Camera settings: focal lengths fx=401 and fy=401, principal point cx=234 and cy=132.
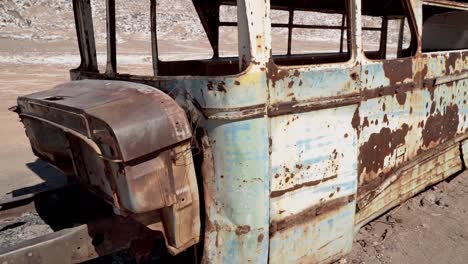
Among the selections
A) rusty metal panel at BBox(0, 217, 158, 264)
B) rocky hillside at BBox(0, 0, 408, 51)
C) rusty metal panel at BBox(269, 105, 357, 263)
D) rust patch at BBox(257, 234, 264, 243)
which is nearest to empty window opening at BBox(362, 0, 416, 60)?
rusty metal panel at BBox(269, 105, 357, 263)

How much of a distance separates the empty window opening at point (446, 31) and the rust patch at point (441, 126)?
166 cm

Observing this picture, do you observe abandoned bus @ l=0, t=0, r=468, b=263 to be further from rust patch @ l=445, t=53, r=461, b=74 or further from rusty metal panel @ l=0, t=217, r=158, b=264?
rust patch @ l=445, t=53, r=461, b=74

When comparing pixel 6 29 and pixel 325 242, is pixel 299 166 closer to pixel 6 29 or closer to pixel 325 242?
pixel 325 242

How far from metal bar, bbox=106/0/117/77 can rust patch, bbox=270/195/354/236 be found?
1539 millimetres

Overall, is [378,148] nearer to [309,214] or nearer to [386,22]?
[309,214]

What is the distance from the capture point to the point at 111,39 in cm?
290

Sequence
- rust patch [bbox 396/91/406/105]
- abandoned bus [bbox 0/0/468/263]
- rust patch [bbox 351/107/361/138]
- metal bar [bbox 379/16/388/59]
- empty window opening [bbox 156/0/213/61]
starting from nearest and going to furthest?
Answer: abandoned bus [bbox 0/0/468/263], rust patch [bbox 351/107/361/138], rust patch [bbox 396/91/406/105], metal bar [bbox 379/16/388/59], empty window opening [bbox 156/0/213/61]

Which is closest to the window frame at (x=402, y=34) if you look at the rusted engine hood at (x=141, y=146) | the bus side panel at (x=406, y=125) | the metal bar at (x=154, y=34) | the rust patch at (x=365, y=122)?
the bus side panel at (x=406, y=125)

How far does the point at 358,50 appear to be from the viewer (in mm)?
2441

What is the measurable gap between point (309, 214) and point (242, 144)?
2.33 ft

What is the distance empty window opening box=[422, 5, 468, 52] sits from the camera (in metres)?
4.88

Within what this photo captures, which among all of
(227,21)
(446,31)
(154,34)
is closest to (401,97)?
(154,34)

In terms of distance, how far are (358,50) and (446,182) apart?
267 centimetres

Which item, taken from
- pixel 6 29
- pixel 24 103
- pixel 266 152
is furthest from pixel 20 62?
pixel 266 152
